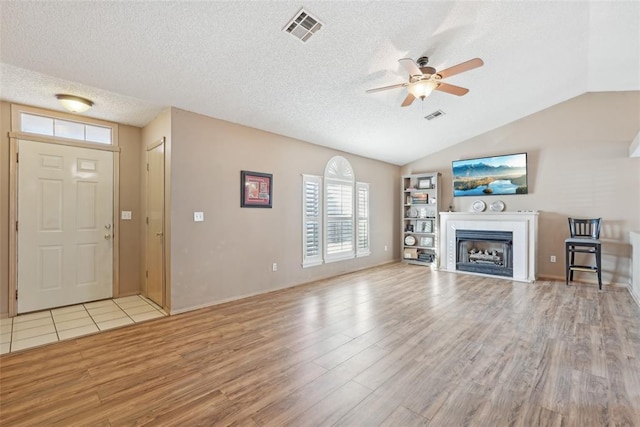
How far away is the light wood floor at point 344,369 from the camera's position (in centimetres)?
178

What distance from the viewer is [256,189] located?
436 cm

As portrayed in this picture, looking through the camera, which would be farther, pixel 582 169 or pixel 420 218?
pixel 420 218

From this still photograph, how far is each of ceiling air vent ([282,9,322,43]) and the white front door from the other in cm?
332

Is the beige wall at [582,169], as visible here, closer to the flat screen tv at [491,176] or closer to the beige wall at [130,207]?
the flat screen tv at [491,176]

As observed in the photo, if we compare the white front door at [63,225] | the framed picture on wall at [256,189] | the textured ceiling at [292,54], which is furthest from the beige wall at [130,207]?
the framed picture on wall at [256,189]

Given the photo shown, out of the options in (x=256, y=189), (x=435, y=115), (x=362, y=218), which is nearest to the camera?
(x=256, y=189)

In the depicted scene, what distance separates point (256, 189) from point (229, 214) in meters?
0.58

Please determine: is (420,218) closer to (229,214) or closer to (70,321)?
(229,214)

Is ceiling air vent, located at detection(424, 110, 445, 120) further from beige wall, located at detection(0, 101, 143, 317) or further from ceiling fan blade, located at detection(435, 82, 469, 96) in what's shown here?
beige wall, located at detection(0, 101, 143, 317)

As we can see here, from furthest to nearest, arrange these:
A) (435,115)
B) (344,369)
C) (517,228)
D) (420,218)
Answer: (420,218) < (517,228) < (435,115) < (344,369)

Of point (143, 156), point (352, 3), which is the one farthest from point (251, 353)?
point (143, 156)

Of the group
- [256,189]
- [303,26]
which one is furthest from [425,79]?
[256,189]

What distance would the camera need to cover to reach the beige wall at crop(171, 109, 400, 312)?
361 centimetres

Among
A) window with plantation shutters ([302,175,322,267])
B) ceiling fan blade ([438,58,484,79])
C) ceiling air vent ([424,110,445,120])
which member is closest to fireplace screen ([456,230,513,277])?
ceiling air vent ([424,110,445,120])
